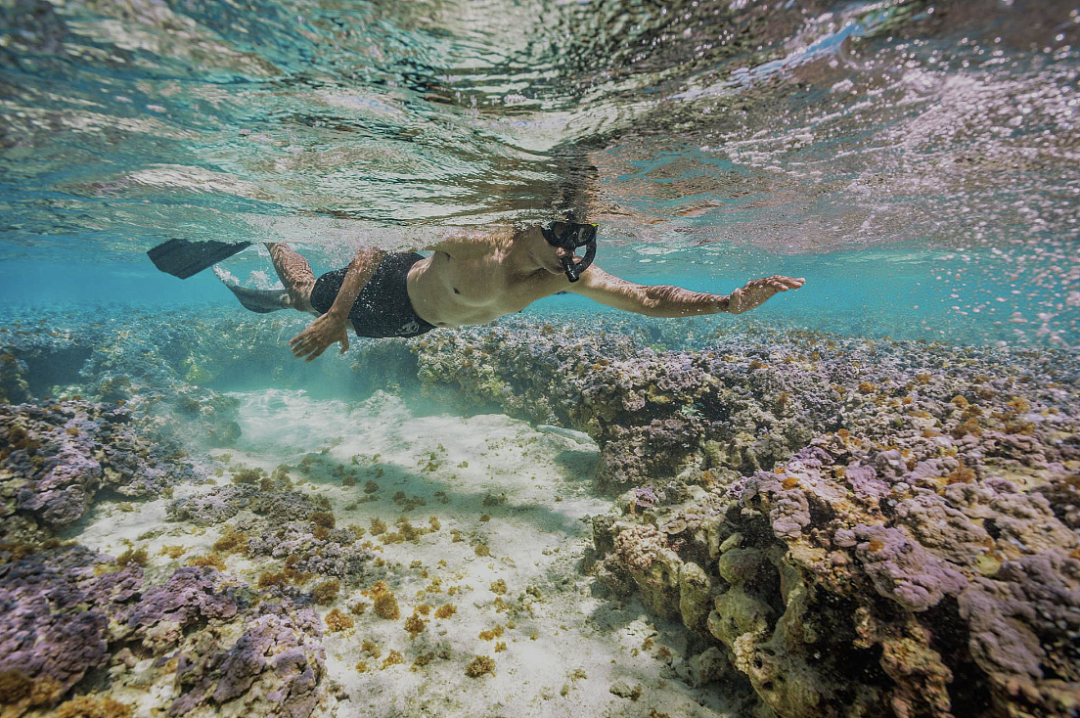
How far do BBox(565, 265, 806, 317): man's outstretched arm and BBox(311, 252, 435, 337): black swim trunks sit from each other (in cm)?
265

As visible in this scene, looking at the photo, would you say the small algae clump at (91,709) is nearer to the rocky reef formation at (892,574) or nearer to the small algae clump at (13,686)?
the small algae clump at (13,686)

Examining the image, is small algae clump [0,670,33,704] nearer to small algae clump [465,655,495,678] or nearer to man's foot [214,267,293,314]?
small algae clump [465,655,495,678]

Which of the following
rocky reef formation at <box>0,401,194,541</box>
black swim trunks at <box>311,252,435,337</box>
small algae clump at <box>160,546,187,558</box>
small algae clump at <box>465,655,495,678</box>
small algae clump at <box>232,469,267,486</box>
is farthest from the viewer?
small algae clump at <box>232,469,267,486</box>

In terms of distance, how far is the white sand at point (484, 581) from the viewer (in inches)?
145

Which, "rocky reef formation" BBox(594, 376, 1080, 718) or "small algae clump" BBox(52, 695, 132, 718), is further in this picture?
"small algae clump" BBox(52, 695, 132, 718)

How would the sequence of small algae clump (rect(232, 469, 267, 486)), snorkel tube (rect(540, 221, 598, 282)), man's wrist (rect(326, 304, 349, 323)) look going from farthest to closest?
1. small algae clump (rect(232, 469, 267, 486))
2. man's wrist (rect(326, 304, 349, 323))
3. snorkel tube (rect(540, 221, 598, 282))

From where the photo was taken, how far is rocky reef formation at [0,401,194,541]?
5.36m

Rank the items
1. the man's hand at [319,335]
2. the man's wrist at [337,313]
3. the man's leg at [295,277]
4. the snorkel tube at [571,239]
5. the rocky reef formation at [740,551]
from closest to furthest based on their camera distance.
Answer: the rocky reef formation at [740,551] → the snorkel tube at [571,239] → the man's hand at [319,335] → the man's wrist at [337,313] → the man's leg at [295,277]

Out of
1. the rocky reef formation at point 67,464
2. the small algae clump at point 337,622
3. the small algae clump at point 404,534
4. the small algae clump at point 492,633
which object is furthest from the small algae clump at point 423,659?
the rocky reef formation at point 67,464

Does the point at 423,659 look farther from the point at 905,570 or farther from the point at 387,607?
the point at 905,570

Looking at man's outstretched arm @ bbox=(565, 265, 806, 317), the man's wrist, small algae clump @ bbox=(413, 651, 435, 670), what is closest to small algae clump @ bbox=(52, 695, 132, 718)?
small algae clump @ bbox=(413, 651, 435, 670)

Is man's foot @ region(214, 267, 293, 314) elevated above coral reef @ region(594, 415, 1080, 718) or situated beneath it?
situated beneath

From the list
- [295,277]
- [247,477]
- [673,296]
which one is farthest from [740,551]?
[247,477]

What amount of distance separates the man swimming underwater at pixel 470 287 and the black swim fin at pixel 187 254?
268 cm
